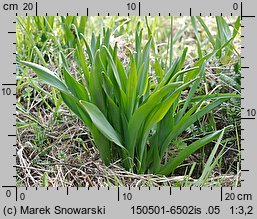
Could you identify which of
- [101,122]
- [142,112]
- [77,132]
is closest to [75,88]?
[101,122]

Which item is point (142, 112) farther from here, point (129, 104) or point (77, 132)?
point (77, 132)

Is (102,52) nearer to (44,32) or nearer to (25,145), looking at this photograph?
(25,145)

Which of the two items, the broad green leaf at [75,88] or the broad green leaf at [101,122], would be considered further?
the broad green leaf at [75,88]

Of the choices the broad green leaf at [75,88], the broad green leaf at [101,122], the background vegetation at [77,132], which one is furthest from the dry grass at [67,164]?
the broad green leaf at [75,88]

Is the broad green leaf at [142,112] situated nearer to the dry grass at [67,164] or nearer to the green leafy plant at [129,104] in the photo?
the green leafy plant at [129,104]

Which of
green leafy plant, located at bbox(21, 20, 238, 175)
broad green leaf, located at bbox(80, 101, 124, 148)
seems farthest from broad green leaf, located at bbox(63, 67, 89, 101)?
broad green leaf, located at bbox(80, 101, 124, 148)
